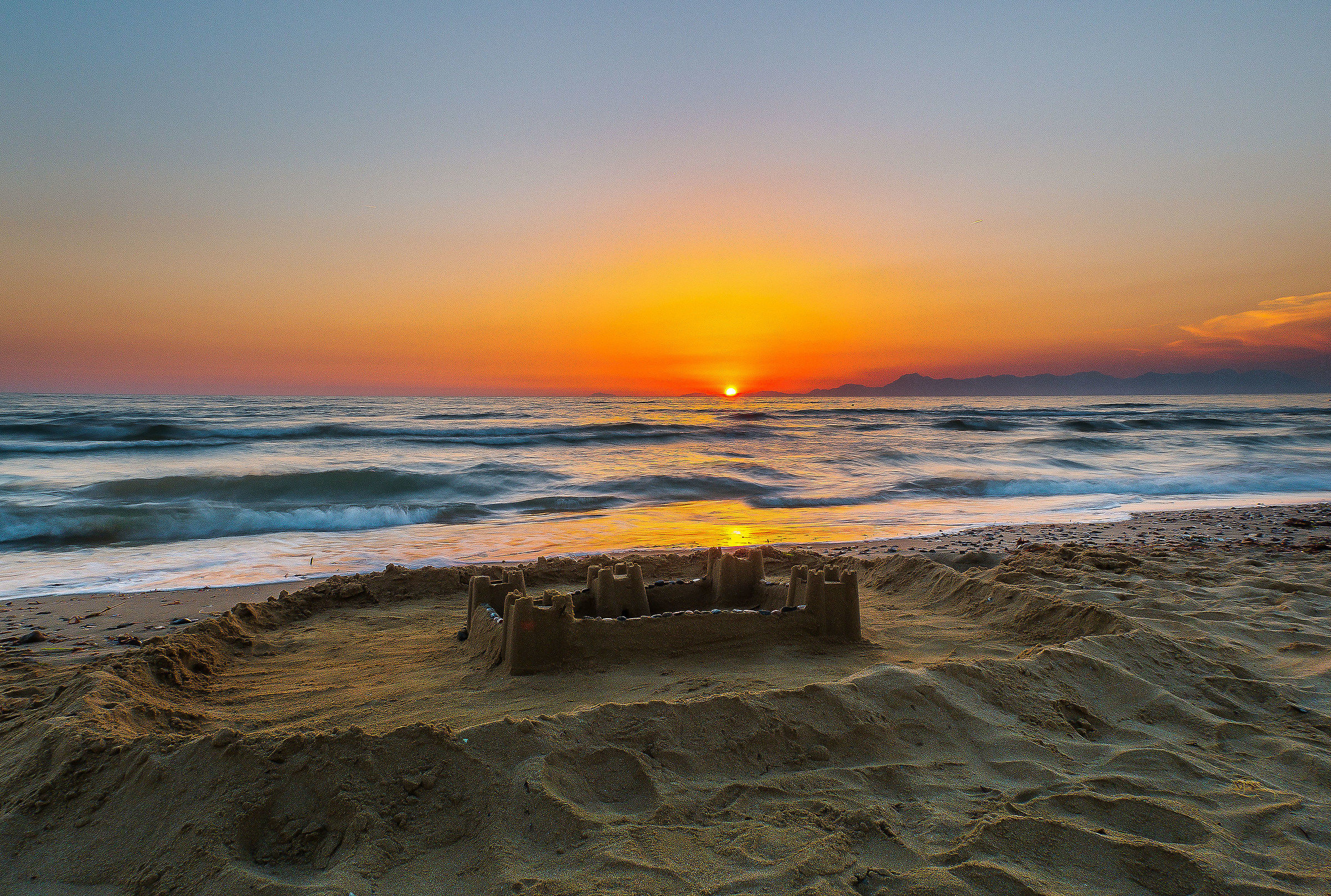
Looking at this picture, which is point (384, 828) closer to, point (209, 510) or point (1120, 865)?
point (1120, 865)

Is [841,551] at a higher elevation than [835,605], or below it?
below

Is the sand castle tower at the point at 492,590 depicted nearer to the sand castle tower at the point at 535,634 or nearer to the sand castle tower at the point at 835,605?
the sand castle tower at the point at 535,634

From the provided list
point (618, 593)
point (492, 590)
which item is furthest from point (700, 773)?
point (492, 590)

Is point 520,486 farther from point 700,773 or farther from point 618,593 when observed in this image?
point 700,773

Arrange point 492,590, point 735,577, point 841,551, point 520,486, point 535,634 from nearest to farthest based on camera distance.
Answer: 1. point 535,634
2. point 492,590
3. point 735,577
4. point 841,551
5. point 520,486

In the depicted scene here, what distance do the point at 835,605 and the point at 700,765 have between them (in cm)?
164

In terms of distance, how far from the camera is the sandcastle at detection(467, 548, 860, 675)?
11.6ft

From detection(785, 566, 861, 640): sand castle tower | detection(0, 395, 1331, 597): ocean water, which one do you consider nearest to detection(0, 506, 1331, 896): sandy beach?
detection(785, 566, 861, 640): sand castle tower

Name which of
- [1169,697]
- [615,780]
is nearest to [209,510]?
[615,780]

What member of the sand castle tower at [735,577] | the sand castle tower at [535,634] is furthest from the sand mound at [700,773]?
the sand castle tower at [735,577]

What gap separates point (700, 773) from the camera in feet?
8.36

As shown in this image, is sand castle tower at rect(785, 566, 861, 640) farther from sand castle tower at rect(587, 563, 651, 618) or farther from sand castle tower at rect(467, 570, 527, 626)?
sand castle tower at rect(467, 570, 527, 626)

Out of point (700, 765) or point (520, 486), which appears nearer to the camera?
point (700, 765)

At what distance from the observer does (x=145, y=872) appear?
205 cm
